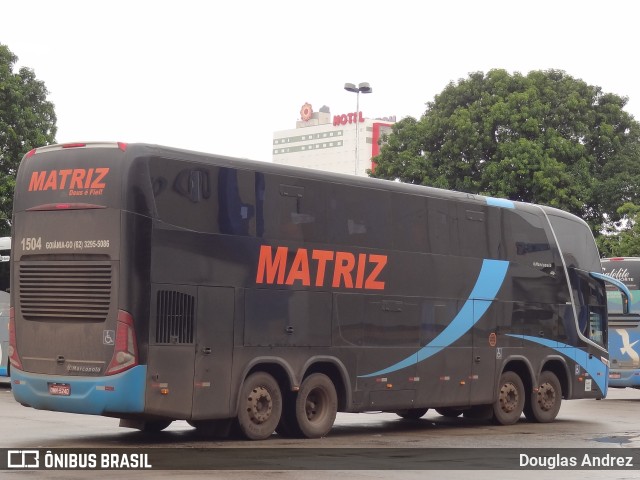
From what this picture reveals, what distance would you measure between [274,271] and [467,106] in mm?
39138

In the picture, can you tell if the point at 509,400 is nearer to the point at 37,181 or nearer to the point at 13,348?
the point at 13,348

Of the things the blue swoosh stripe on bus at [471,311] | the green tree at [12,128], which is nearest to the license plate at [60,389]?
the blue swoosh stripe on bus at [471,311]

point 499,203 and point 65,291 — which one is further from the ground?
point 499,203

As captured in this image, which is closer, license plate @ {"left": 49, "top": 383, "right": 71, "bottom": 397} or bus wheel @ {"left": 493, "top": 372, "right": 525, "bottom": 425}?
license plate @ {"left": 49, "top": 383, "right": 71, "bottom": 397}

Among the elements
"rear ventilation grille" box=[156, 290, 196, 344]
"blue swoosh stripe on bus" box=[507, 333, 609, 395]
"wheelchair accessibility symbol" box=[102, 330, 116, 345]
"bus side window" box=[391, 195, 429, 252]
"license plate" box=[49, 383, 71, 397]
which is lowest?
"license plate" box=[49, 383, 71, 397]

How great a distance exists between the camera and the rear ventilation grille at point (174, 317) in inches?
633

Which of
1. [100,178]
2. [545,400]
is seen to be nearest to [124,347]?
[100,178]

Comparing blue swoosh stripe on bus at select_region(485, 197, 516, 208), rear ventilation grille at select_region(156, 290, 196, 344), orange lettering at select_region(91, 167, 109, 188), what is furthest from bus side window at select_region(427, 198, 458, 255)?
orange lettering at select_region(91, 167, 109, 188)

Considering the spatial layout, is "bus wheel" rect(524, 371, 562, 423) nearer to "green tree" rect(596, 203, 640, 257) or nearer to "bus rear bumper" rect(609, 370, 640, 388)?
"bus rear bumper" rect(609, 370, 640, 388)

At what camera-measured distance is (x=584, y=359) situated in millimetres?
24172

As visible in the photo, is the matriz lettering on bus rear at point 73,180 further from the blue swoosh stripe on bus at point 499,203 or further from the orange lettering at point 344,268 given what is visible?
the blue swoosh stripe on bus at point 499,203

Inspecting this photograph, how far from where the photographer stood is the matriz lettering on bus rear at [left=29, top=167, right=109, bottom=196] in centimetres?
1612

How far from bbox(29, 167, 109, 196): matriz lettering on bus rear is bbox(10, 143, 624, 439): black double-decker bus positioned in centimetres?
3

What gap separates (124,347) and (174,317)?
33.9 inches
